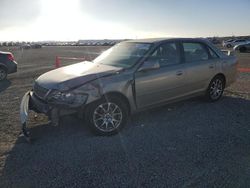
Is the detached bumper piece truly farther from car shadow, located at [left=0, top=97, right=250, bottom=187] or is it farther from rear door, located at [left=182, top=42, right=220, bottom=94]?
rear door, located at [left=182, top=42, right=220, bottom=94]

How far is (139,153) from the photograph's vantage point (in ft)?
13.9

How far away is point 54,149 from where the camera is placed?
4.43 metres

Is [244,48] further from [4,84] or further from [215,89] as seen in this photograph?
[4,84]

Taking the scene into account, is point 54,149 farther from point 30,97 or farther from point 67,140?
point 30,97

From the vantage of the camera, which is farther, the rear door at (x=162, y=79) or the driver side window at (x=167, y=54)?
the driver side window at (x=167, y=54)

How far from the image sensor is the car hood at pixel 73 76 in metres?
4.68

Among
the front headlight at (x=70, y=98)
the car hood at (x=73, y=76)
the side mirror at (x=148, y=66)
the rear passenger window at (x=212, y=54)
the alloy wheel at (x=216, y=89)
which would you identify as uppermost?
the rear passenger window at (x=212, y=54)

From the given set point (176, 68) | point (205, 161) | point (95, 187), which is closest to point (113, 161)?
point (95, 187)

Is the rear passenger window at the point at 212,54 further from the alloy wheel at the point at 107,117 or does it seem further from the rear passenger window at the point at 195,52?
the alloy wheel at the point at 107,117

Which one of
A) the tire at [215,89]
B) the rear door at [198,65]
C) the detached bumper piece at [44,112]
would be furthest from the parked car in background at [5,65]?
the tire at [215,89]

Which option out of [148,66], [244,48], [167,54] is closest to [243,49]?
[244,48]

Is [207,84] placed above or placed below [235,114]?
above

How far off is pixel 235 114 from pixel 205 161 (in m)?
2.60

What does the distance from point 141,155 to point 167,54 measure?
8.41 feet
